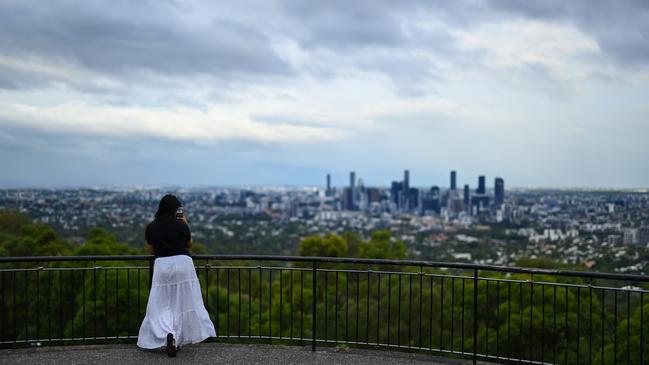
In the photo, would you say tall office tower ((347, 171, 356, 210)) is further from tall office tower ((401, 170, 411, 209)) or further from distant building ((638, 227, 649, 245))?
distant building ((638, 227, 649, 245))

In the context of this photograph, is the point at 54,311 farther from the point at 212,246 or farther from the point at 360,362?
the point at 212,246

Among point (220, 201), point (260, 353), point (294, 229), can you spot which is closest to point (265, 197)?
point (220, 201)

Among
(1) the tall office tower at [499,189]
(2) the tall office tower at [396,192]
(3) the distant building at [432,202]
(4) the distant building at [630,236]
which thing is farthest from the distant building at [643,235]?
(2) the tall office tower at [396,192]

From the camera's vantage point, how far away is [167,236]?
6.64 metres

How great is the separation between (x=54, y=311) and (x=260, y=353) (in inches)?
1129

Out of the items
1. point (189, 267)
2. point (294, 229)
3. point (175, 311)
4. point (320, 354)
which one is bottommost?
point (294, 229)

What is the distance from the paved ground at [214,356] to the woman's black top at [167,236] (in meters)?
1.31

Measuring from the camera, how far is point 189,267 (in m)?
6.74

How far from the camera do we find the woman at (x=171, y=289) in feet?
21.8

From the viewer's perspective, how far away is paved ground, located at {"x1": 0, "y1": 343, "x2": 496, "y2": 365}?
6680 millimetres

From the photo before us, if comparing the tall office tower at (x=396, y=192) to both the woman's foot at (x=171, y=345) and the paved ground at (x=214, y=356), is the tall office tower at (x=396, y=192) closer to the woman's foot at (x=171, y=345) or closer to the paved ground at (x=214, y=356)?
the paved ground at (x=214, y=356)

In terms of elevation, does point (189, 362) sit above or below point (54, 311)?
above

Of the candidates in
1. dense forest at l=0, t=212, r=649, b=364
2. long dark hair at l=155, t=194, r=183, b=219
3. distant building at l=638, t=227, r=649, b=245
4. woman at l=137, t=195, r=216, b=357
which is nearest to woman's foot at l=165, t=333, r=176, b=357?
woman at l=137, t=195, r=216, b=357

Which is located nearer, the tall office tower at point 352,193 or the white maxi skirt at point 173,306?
the white maxi skirt at point 173,306
